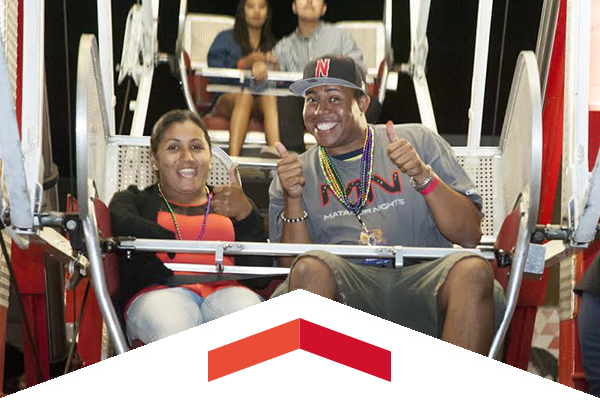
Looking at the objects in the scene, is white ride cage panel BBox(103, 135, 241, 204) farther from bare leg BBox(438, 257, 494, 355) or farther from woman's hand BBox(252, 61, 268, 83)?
bare leg BBox(438, 257, 494, 355)

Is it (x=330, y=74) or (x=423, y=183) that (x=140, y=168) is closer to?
(x=330, y=74)

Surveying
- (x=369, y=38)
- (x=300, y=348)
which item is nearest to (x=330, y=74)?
(x=369, y=38)

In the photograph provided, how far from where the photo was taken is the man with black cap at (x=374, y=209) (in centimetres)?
261

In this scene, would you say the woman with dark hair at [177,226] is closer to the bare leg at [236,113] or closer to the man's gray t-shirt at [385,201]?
the man's gray t-shirt at [385,201]

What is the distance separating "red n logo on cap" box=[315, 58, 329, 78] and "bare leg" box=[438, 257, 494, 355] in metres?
0.85

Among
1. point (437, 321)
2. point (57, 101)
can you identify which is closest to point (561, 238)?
point (437, 321)

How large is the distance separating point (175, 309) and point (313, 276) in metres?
0.39

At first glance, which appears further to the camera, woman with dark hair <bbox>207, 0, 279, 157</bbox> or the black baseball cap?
woman with dark hair <bbox>207, 0, 279, 157</bbox>

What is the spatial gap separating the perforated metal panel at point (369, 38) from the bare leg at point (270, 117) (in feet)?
2.11

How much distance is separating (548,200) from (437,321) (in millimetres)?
1096

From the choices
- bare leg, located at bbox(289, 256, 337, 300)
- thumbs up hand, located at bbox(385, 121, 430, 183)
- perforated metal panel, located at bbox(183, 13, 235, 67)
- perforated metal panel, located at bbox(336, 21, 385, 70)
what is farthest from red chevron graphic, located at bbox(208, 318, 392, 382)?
perforated metal panel, located at bbox(183, 13, 235, 67)

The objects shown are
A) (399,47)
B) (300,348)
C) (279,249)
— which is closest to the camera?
(300,348)

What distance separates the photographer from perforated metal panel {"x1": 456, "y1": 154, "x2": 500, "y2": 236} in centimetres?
363

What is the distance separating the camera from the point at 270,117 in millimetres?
4379
